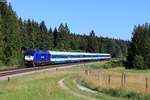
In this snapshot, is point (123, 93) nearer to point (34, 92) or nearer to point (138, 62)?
point (34, 92)

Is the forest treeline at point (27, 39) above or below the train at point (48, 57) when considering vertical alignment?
above

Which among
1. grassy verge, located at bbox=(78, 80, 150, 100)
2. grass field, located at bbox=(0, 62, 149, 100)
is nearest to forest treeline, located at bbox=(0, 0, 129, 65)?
grass field, located at bbox=(0, 62, 149, 100)

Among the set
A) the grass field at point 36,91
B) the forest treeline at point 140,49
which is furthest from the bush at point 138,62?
the grass field at point 36,91

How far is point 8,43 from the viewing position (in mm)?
61812

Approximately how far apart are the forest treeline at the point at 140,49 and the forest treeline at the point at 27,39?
27999mm

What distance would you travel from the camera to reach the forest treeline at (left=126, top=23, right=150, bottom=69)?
340 ft

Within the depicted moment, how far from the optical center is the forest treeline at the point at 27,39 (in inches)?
2410

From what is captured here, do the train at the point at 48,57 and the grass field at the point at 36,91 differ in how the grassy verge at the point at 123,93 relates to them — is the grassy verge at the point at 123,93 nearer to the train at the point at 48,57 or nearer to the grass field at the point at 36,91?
the grass field at the point at 36,91

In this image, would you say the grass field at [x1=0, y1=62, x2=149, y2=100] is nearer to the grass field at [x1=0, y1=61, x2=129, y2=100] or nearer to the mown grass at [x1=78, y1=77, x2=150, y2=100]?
the grass field at [x1=0, y1=61, x2=129, y2=100]

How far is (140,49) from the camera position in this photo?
109875 mm

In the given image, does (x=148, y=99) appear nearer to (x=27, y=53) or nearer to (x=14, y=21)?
(x=27, y=53)

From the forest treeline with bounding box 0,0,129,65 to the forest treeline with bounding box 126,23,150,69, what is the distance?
2800 centimetres

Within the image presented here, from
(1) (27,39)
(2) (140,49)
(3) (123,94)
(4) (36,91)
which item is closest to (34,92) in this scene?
(4) (36,91)

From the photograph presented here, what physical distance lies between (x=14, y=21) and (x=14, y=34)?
3050 millimetres
